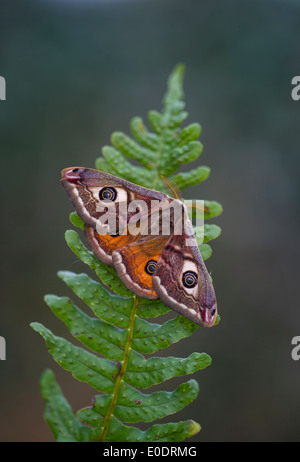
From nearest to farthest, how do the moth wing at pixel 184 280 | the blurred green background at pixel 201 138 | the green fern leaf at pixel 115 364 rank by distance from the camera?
1. the green fern leaf at pixel 115 364
2. the moth wing at pixel 184 280
3. the blurred green background at pixel 201 138

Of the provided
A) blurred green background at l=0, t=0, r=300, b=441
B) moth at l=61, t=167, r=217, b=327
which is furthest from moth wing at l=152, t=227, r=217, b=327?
blurred green background at l=0, t=0, r=300, b=441

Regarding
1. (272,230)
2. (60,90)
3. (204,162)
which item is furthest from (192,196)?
(60,90)

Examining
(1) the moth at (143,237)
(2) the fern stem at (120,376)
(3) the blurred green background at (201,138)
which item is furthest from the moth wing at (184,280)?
(3) the blurred green background at (201,138)

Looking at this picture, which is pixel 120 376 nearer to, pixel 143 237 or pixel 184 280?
pixel 184 280

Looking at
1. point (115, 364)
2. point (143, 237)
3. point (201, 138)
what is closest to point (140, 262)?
point (143, 237)

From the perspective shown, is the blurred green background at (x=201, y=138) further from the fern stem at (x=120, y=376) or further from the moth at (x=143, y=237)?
the fern stem at (x=120, y=376)

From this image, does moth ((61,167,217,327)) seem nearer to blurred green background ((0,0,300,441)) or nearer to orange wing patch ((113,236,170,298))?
orange wing patch ((113,236,170,298))
